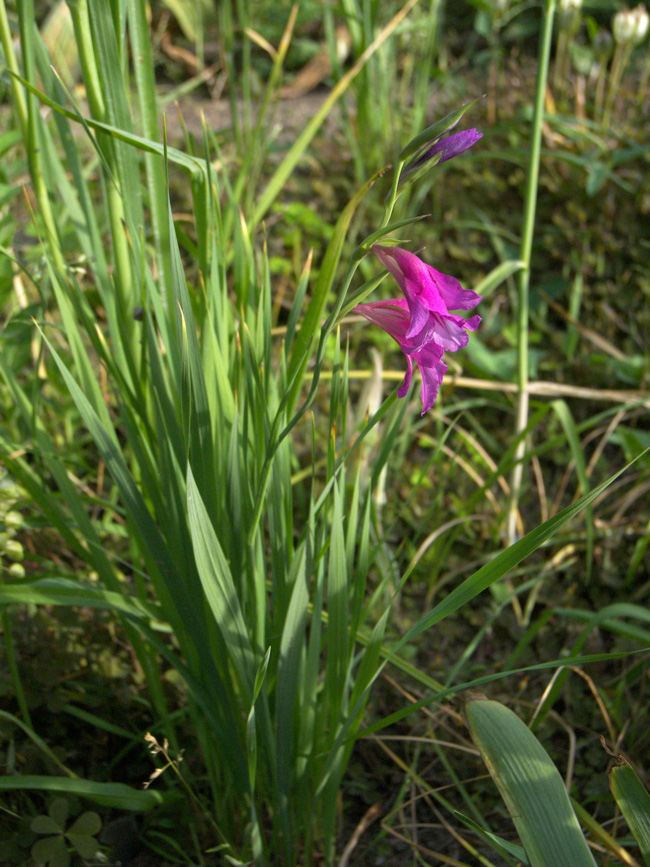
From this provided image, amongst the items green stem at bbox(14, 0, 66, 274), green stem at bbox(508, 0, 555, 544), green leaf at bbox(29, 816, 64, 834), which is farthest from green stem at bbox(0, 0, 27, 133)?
green leaf at bbox(29, 816, 64, 834)

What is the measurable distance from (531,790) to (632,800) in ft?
0.51

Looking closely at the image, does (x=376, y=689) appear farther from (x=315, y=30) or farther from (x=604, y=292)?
(x=315, y=30)

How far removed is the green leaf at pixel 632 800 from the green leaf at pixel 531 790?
0.38ft

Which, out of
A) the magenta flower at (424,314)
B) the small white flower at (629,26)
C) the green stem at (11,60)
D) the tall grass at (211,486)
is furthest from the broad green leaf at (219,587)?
the small white flower at (629,26)

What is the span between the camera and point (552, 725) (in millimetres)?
1194

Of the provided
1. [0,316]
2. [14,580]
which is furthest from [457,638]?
[0,316]

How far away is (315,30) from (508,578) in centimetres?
349

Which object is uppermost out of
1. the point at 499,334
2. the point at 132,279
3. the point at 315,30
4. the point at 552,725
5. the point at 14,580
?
the point at 315,30

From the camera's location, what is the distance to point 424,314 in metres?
0.59


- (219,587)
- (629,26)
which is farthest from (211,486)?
(629,26)

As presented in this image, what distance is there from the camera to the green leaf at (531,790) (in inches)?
21.8

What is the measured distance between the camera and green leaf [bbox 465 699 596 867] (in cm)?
55

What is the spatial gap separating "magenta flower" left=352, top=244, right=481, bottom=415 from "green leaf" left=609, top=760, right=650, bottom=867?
419 millimetres

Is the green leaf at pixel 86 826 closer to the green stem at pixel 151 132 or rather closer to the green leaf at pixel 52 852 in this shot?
the green leaf at pixel 52 852
